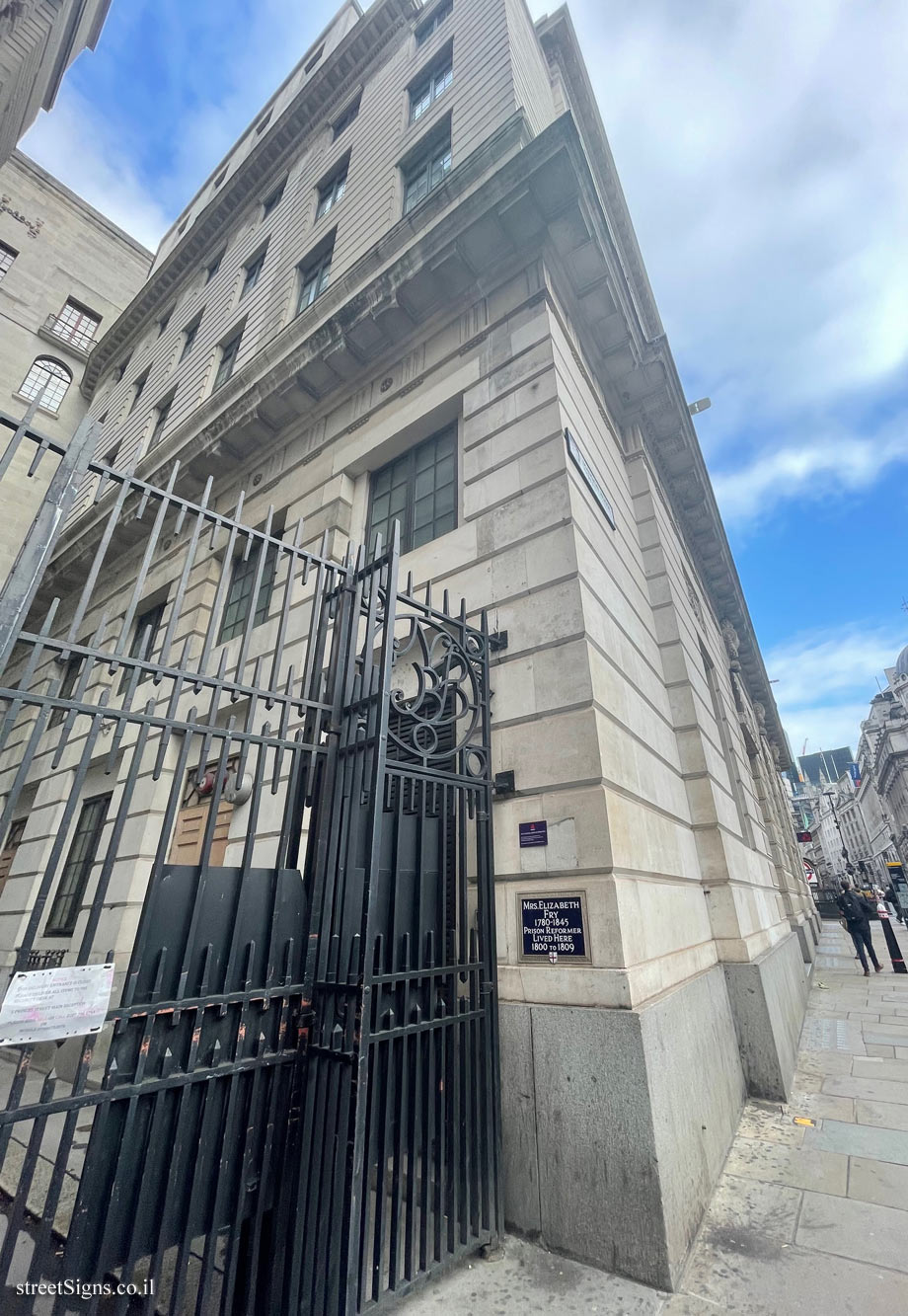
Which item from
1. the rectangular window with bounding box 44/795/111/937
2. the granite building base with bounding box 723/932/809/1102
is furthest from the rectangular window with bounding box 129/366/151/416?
the granite building base with bounding box 723/932/809/1102

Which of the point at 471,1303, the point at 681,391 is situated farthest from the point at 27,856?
the point at 681,391

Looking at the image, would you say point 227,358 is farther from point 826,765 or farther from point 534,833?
point 826,765

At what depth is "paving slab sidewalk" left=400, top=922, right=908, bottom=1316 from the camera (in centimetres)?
305

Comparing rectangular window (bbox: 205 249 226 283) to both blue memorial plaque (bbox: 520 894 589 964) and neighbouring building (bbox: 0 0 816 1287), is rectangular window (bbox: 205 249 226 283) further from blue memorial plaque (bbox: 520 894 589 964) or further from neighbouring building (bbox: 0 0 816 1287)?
blue memorial plaque (bbox: 520 894 589 964)

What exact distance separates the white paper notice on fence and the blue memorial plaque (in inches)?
116

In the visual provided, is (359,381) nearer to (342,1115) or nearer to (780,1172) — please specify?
(342,1115)

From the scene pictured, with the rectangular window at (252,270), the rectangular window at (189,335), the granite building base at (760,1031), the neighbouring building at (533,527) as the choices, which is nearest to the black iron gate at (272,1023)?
the neighbouring building at (533,527)

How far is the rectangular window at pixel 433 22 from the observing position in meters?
12.2

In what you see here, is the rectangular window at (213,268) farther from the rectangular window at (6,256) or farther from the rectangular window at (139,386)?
the rectangular window at (6,256)

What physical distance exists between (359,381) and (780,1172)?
1127 cm

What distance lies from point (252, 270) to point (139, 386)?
19.1ft

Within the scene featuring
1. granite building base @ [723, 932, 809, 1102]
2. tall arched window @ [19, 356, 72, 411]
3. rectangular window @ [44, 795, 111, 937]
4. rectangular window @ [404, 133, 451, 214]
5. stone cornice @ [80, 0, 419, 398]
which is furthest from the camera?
tall arched window @ [19, 356, 72, 411]

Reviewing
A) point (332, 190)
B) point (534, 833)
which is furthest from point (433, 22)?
point (534, 833)

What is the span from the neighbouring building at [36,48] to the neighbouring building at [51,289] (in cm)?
865
